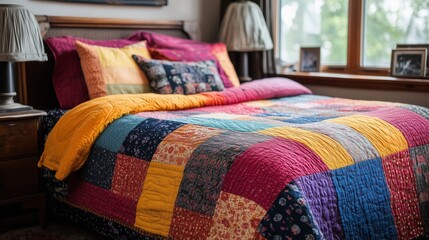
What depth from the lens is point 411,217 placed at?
234 centimetres

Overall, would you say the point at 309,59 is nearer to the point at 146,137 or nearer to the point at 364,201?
the point at 146,137

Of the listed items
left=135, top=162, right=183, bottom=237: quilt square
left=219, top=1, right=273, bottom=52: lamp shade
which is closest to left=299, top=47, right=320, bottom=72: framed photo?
left=219, top=1, right=273, bottom=52: lamp shade

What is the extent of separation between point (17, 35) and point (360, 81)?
2122 millimetres

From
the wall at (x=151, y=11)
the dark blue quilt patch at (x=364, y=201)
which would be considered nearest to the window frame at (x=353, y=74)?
the wall at (x=151, y=11)

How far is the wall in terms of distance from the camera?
3.35 meters

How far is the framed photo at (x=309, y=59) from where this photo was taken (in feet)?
13.6

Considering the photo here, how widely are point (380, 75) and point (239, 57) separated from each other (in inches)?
39.2

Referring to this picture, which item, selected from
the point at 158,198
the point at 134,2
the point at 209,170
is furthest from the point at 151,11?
the point at 209,170

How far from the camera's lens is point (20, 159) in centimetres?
278

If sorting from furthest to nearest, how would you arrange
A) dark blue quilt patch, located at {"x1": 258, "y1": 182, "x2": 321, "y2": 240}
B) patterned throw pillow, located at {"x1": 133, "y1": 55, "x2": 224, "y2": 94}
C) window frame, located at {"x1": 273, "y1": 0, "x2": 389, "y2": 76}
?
window frame, located at {"x1": 273, "y1": 0, "x2": 389, "y2": 76}, patterned throw pillow, located at {"x1": 133, "y1": 55, "x2": 224, "y2": 94}, dark blue quilt patch, located at {"x1": 258, "y1": 182, "x2": 321, "y2": 240}

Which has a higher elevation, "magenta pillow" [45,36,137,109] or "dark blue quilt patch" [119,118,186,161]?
"magenta pillow" [45,36,137,109]

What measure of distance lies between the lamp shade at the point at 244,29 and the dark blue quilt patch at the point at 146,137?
167 centimetres

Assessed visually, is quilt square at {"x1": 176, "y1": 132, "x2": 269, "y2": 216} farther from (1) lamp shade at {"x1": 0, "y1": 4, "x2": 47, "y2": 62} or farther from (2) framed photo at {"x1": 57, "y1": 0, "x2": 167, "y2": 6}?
(2) framed photo at {"x1": 57, "y1": 0, "x2": 167, "y2": 6}

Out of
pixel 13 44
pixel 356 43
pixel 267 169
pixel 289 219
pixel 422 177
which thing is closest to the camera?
pixel 289 219
